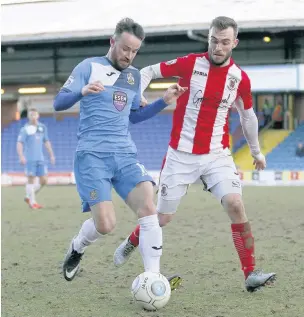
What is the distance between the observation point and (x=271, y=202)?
50.3ft

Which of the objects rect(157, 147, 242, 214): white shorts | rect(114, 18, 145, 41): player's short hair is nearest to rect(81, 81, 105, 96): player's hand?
rect(114, 18, 145, 41): player's short hair

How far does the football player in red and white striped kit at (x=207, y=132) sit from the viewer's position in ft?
19.4

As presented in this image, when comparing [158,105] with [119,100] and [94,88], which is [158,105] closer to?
[119,100]

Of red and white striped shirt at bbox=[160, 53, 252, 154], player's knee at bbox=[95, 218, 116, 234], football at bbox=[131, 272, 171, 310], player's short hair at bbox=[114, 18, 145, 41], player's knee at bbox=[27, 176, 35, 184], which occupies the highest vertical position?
player's short hair at bbox=[114, 18, 145, 41]

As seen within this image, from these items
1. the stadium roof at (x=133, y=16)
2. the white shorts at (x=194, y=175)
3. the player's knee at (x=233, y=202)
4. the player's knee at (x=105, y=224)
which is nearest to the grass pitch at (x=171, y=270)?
the player's knee at (x=105, y=224)

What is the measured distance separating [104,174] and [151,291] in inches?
40.8

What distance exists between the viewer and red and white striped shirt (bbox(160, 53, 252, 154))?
238 inches

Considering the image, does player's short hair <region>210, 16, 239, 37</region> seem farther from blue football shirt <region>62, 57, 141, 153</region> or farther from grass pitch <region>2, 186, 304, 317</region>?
grass pitch <region>2, 186, 304, 317</region>

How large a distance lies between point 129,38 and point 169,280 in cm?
189

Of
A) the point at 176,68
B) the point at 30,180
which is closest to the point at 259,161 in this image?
the point at 176,68

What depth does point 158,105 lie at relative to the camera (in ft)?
18.6

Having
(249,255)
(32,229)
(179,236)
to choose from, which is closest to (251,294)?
(249,255)

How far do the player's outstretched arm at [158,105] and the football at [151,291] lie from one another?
1323 mm

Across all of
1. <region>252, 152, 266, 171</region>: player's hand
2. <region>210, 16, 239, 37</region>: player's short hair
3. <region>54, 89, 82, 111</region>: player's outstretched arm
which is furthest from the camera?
<region>252, 152, 266, 171</region>: player's hand
